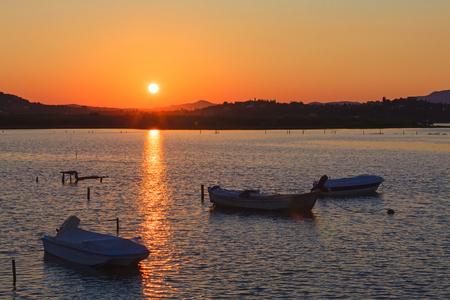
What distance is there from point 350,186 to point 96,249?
42.8 m

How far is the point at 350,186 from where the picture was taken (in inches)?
2776

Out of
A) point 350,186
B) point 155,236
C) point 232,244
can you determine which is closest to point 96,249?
point 155,236

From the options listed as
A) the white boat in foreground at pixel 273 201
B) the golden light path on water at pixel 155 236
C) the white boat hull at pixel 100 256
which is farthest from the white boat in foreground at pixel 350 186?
the white boat hull at pixel 100 256

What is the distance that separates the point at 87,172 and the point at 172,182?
998 inches

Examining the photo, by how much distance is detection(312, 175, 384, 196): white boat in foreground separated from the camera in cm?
6881

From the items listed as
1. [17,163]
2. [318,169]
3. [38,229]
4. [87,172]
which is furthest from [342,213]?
[17,163]

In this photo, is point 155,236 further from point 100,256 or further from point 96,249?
point 100,256

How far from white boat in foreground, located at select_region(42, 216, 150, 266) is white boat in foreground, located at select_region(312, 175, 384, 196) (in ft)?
120

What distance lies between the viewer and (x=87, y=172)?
105m

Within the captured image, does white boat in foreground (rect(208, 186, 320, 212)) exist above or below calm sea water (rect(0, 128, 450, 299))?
above

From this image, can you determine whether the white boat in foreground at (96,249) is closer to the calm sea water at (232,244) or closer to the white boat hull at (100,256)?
the white boat hull at (100,256)

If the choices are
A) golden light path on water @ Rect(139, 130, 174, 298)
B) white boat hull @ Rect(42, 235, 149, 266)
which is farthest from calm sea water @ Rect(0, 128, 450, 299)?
white boat hull @ Rect(42, 235, 149, 266)

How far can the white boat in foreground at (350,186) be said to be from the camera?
6881 centimetres

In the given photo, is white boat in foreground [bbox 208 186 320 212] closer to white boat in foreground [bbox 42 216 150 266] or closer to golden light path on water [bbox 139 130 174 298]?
golden light path on water [bbox 139 130 174 298]
